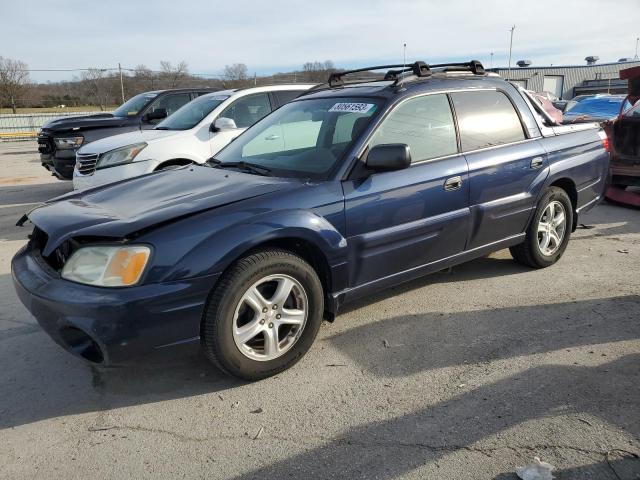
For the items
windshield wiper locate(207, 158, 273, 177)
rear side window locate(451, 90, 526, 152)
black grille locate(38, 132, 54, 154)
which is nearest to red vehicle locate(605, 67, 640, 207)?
rear side window locate(451, 90, 526, 152)

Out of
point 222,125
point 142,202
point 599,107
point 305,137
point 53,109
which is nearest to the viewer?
point 142,202

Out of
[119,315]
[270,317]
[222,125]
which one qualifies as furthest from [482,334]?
A: [222,125]

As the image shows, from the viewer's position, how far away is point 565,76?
48688 mm

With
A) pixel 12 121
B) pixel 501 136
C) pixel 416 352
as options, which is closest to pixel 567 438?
pixel 416 352

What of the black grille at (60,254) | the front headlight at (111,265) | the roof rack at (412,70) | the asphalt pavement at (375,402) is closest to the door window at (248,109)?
the roof rack at (412,70)

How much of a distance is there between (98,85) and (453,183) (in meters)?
28.2

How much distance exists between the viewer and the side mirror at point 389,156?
330 centimetres

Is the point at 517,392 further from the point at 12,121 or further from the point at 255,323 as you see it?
the point at 12,121

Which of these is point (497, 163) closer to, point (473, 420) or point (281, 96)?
point (473, 420)

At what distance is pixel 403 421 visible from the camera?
2680 mm

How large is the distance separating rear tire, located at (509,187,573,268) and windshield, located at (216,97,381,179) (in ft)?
6.32

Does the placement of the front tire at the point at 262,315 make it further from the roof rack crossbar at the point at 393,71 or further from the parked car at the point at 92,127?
the parked car at the point at 92,127

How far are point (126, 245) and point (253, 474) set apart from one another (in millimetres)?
1276

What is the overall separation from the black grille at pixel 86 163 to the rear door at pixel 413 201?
495 cm
